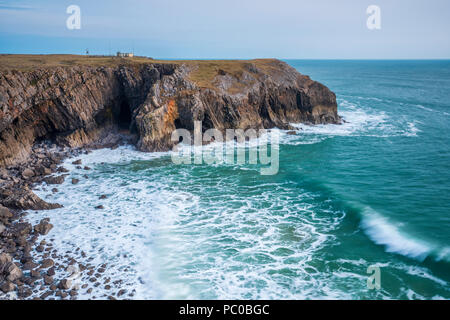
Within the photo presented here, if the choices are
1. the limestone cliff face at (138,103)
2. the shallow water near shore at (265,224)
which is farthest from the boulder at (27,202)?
the limestone cliff face at (138,103)

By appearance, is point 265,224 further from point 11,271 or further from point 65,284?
point 11,271

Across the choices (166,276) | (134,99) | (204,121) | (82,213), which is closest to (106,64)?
(134,99)

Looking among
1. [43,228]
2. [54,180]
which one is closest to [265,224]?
[43,228]

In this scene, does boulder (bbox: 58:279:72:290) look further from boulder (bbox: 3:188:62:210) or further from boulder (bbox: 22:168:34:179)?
boulder (bbox: 22:168:34:179)

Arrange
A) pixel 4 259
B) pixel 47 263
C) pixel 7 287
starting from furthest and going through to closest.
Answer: pixel 47 263 → pixel 4 259 → pixel 7 287

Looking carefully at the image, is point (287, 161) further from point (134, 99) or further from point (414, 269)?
point (134, 99)

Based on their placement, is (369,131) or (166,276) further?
(369,131)
